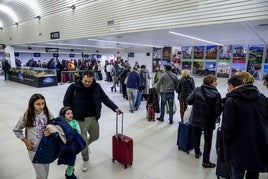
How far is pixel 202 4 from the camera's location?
475cm

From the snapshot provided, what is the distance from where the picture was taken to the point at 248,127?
5.81ft

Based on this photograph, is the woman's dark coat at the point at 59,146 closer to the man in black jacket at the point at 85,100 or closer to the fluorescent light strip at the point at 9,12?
the man in black jacket at the point at 85,100

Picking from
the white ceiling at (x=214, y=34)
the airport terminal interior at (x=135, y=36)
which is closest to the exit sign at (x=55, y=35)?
the airport terminal interior at (x=135, y=36)

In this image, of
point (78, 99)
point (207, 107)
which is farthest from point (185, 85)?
point (78, 99)

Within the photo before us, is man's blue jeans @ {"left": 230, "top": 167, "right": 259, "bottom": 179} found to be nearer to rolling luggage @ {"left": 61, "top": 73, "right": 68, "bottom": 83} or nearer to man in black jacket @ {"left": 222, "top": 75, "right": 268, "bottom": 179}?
man in black jacket @ {"left": 222, "top": 75, "right": 268, "bottom": 179}

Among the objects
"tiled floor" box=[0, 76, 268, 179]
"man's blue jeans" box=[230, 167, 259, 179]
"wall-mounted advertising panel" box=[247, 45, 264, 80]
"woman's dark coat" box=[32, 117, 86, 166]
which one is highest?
"wall-mounted advertising panel" box=[247, 45, 264, 80]

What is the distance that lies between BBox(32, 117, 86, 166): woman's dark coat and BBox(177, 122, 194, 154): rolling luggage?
80.0 inches

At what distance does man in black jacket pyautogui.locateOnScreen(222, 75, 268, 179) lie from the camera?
176 cm

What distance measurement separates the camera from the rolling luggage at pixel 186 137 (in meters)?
3.39

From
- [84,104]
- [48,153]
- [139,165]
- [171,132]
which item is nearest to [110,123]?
[171,132]

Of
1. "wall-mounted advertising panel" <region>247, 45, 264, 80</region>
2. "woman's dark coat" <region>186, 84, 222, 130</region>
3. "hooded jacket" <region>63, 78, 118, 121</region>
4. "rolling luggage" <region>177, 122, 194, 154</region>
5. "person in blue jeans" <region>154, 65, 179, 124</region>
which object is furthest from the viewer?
"wall-mounted advertising panel" <region>247, 45, 264, 80</region>

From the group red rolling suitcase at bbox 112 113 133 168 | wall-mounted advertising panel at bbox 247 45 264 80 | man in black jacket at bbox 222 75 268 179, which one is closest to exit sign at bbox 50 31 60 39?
red rolling suitcase at bbox 112 113 133 168

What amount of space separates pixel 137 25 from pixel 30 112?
5148mm

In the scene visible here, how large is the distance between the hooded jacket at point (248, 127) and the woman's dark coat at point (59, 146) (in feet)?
5.57
